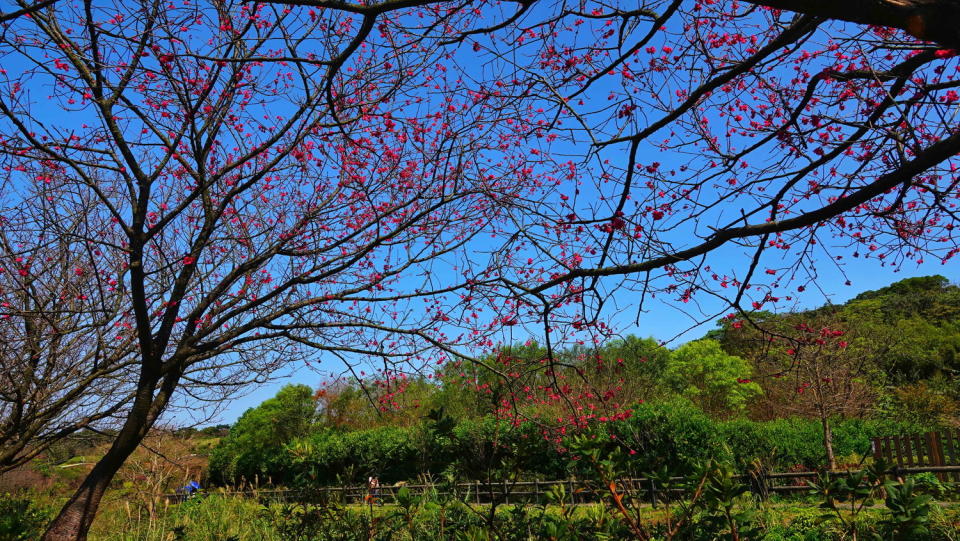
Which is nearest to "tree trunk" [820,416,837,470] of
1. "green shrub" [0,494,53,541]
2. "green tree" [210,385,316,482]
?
"green shrub" [0,494,53,541]

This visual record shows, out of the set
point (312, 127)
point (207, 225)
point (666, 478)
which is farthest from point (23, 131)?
point (666, 478)

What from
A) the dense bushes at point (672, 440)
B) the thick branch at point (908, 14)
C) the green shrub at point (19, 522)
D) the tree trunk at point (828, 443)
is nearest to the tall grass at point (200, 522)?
the green shrub at point (19, 522)

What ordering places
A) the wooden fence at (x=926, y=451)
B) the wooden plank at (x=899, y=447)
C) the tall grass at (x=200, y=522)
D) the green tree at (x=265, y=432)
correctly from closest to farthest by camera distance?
the tall grass at (x=200, y=522)
the wooden fence at (x=926, y=451)
the wooden plank at (x=899, y=447)
the green tree at (x=265, y=432)

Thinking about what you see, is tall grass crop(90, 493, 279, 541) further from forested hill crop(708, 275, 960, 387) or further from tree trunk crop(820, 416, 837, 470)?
forested hill crop(708, 275, 960, 387)

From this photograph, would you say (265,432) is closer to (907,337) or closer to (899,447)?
(899,447)

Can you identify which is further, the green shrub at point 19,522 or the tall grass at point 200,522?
the tall grass at point 200,522

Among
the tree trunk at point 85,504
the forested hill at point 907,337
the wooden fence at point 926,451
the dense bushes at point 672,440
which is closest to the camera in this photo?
the tree trunk at point 85,504

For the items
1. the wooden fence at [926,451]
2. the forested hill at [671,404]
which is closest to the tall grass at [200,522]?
the forested hill at [671,404]

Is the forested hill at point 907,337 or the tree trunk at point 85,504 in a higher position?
the forested hill at point 907,337

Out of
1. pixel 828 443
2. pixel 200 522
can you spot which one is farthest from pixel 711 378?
pixel 200 522

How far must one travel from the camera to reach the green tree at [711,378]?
77.5 feet

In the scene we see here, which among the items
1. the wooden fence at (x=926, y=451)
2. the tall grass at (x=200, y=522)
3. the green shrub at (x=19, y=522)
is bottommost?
the wooden fence at (x=926, y=451)

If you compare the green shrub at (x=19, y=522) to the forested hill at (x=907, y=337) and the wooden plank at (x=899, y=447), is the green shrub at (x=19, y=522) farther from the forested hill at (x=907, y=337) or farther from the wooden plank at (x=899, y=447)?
the forested hill at (x=907, y=337)

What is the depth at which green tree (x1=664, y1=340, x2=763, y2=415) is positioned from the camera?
2361 cm
